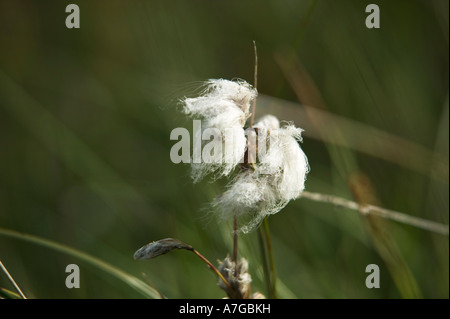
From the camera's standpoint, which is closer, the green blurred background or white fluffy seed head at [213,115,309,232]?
white fluffy seed head at [213,115,309,232]

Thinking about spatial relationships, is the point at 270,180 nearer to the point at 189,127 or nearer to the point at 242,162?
the point at 242,162

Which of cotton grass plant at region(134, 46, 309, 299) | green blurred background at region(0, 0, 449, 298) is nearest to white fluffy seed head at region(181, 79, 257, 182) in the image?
cotton grass plant at region(134, 46, 309, 299)

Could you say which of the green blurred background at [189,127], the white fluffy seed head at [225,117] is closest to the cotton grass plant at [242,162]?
the white fluffy seed head at [225,117]

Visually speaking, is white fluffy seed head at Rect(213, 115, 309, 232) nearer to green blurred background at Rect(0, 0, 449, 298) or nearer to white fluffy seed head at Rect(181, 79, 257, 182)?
white fluffy seed head at Rect(181, 79, 257, 182)

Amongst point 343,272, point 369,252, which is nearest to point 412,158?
point 369,252

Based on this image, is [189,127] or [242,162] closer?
[242,162]

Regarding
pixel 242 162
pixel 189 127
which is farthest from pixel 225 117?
pixel 189 127
